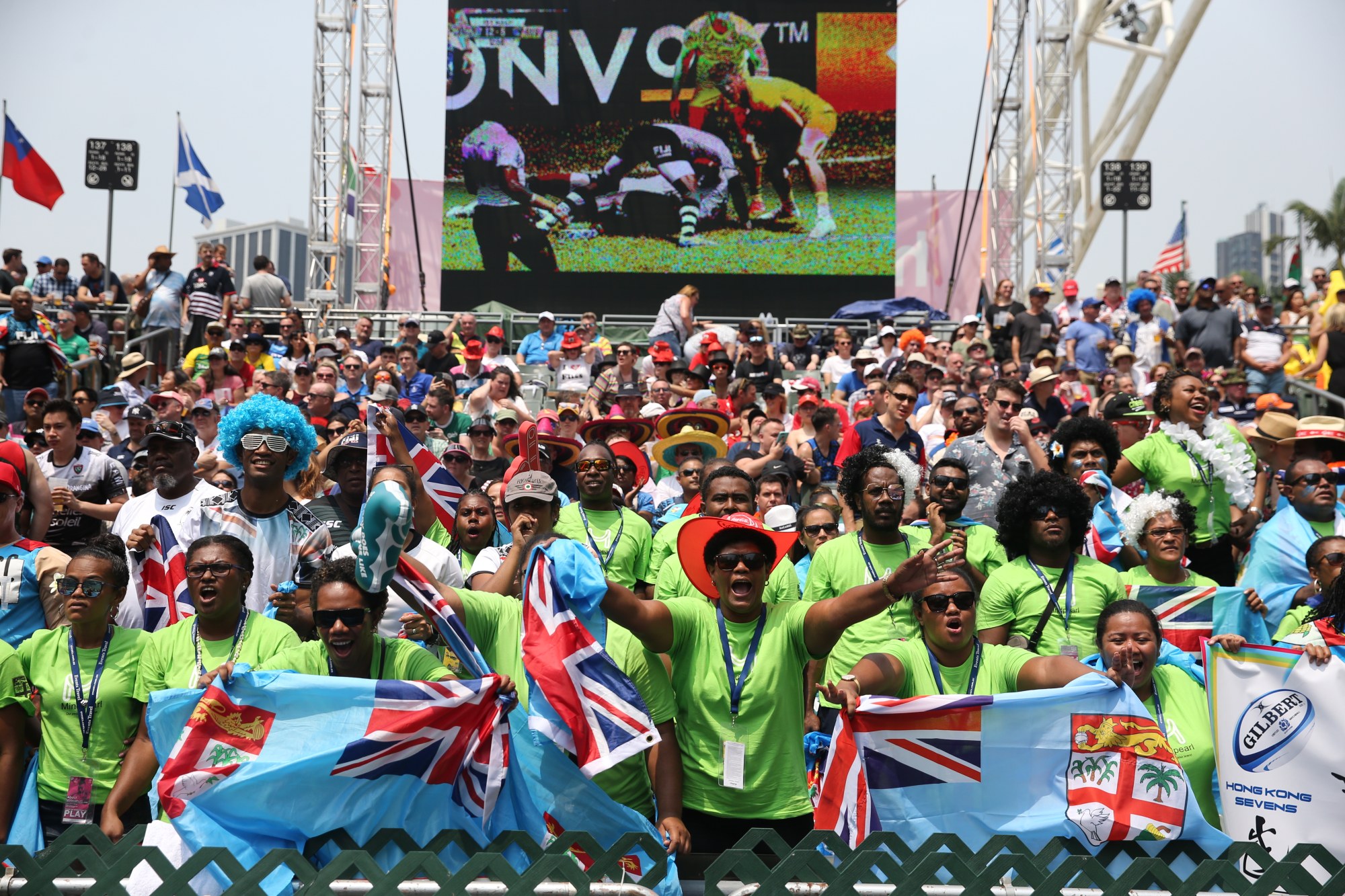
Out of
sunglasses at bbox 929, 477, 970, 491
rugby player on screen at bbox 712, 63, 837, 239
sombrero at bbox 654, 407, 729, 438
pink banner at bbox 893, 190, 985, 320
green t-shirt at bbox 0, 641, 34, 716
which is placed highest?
rugby player on screen at bbox 712, 63, 837, 239

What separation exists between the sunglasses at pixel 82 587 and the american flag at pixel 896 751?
2850 mm

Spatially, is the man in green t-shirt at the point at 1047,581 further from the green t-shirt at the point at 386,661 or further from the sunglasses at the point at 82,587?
the sunglasses at the point at 82,587

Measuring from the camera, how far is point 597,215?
2166 cm

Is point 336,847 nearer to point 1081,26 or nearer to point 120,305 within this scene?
point 120,305

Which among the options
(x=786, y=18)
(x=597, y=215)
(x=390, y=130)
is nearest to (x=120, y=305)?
(x=390, y=130)

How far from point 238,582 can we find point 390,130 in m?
18.4

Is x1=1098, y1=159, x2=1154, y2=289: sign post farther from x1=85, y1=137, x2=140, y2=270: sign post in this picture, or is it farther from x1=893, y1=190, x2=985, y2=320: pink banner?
x1=85, y1=137, x2=140, y2=270: sign post

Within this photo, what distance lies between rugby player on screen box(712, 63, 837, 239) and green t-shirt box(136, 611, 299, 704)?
57.8ft

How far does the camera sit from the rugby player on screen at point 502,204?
21.8 meters

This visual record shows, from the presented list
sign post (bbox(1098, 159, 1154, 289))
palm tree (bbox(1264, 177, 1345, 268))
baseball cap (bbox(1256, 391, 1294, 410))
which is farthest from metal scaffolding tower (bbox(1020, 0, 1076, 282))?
palm tree (bbox(1264, 177, 1345, 268))

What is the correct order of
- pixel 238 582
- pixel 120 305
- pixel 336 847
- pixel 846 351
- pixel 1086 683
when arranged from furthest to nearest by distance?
1. pixel 120 305
2. pixel 846 351
3. pixel 238 582
4. pixel 1086 683
5. pixel 336 847

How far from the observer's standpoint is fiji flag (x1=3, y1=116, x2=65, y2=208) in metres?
19.6

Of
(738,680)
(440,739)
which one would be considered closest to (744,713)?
(738,680)

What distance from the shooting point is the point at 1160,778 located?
14.3 feet
